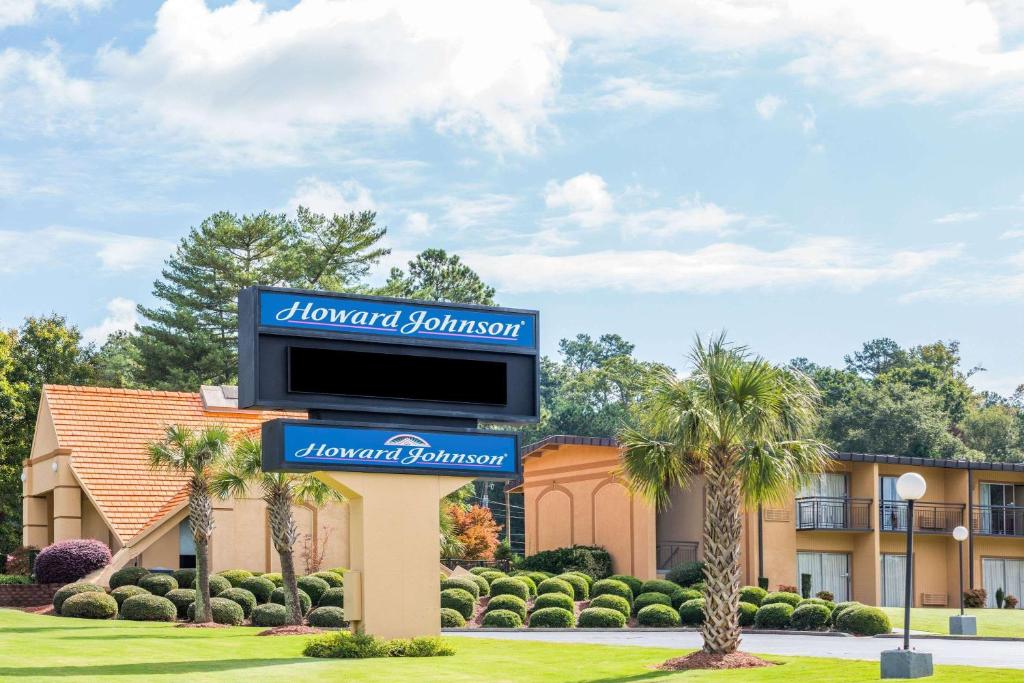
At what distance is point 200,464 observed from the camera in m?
37.2

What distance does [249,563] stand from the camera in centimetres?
4553

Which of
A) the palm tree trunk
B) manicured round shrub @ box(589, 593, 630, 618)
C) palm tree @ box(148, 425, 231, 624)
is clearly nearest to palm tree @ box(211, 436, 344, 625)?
palm tree @ box(148, 425, 231, 624)

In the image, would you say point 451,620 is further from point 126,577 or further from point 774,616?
point 126,577

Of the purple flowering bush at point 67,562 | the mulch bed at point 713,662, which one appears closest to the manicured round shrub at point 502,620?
the mulch bed at point 713,662

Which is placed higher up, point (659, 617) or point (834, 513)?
point (834, 513)

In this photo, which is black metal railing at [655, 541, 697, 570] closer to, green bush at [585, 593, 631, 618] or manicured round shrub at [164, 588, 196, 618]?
green bush at [585, 593, 631, 618]

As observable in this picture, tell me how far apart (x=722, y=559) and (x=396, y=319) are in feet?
26.6

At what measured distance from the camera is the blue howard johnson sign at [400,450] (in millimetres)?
27203

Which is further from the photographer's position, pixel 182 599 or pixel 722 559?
pixel 182 599

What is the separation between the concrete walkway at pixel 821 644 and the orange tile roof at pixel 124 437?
15.0 meters

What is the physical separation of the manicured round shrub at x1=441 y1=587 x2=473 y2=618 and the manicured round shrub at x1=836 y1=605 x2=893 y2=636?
9.99 metres

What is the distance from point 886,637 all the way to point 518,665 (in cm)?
1272

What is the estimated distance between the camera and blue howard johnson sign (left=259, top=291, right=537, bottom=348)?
2720 cm

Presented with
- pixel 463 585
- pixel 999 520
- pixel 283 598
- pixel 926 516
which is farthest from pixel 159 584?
pixel 999 520
